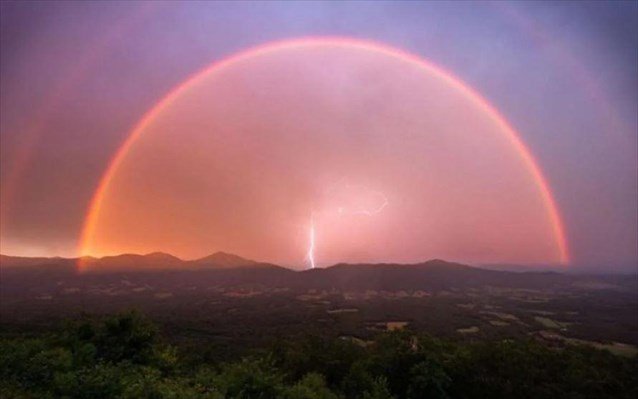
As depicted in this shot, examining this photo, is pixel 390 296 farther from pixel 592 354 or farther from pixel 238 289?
pixel 592 354

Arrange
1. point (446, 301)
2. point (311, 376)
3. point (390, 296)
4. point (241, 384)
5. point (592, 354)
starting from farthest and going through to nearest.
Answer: point (390, 296) < point (446, 301) < point (592, 354) < point (311, 376) < point (241, 384)

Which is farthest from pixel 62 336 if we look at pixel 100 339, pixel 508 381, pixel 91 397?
pixel 508 381

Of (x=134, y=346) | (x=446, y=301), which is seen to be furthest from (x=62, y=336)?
(x=446, y=301)

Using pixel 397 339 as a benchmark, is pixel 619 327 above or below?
below

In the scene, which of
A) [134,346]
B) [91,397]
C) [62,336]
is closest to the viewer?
[91,397]

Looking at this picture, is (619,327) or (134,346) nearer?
(134,346)

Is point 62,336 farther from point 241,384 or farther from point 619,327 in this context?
point 619,327
